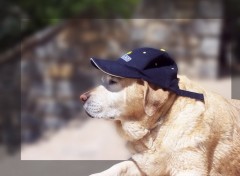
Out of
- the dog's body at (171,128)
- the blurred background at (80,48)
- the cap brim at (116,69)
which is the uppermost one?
the blurred background at (80,48)

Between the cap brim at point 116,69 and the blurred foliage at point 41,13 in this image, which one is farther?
the blurred foliage at point 41,13

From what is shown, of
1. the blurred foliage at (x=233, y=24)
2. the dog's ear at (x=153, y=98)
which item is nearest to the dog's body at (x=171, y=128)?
the dog's ear at (x=153, y=98)

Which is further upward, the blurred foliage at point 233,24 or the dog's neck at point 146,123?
the blurred foliage at point 233,24

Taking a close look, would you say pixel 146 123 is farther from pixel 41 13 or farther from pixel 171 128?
pixel 41 13

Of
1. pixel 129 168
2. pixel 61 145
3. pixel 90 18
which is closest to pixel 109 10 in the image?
pixel 90 18

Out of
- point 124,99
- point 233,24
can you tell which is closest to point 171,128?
point 124,99

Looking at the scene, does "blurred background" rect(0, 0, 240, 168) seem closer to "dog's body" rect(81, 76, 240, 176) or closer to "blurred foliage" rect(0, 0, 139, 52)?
"blurred foliage" rect(0, 0, 139, 52)

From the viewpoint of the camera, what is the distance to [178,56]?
256 inches

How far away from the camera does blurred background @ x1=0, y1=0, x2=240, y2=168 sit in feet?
21.1

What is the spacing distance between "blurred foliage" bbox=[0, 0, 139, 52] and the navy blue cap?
404 cm

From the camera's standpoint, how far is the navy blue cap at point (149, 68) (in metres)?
2.35

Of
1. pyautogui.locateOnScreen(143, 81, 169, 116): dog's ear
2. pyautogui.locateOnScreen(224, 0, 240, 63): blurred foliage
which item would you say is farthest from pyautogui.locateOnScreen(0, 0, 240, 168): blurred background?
pyautogui.locateOnScreen(143, 81, 169, 116): dog's ear

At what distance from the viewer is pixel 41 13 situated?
6.58 m

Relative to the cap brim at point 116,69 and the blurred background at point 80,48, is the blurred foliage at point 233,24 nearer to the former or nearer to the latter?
the blurred background at point 80,48
